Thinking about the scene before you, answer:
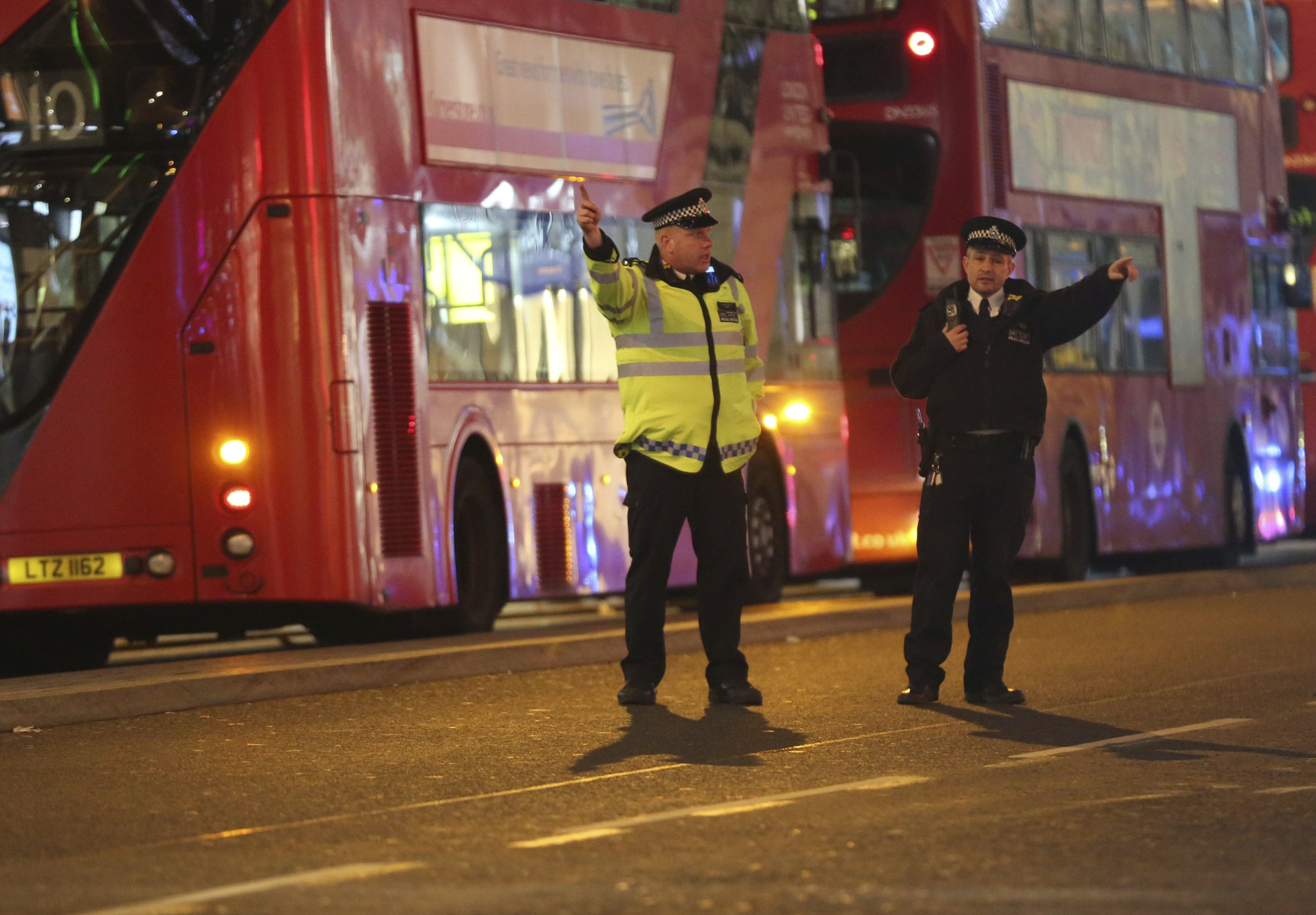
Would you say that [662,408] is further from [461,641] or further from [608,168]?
[608,168]

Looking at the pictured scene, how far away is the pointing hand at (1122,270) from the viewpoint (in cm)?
953

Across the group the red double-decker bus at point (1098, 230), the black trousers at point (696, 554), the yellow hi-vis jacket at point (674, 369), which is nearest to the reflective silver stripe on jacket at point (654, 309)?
the yellow hi-vis jacket at point (674, 369)

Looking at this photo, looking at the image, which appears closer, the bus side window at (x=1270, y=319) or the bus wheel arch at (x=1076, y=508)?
the bus wheel arch at (x=1076, y=508)

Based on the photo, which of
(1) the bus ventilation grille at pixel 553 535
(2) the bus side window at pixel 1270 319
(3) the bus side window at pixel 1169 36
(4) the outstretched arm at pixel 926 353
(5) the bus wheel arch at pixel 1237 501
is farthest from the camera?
(2) the bus side window at pixel 1270 319

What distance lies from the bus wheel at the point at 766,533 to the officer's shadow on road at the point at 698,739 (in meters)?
6.52

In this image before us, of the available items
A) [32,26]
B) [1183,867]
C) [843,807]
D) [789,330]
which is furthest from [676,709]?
[789,330]

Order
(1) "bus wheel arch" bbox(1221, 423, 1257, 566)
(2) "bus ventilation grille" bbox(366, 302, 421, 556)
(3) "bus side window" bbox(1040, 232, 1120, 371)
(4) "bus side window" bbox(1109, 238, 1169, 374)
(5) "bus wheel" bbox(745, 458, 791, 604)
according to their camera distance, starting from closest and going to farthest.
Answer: (2) "bus ventilation grille" bbox(366, 302, 421, 556), (5) "bus wheel" bbox(745, 458, 791, 604), (3) "bus side window" bbox(1040, 232, 1120, 371), (4) "bus side window" bbox(1109, 238, 1169, 374), (1) "bus wheel arch" bbox(1221, 423, 1257, 566)

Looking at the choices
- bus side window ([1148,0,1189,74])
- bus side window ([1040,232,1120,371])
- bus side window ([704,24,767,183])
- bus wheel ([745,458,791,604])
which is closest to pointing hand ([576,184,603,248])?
bus side window ([704,24,767,183])

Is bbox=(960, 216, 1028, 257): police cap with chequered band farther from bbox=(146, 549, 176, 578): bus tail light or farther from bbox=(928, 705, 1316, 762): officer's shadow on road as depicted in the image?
bbox=(146, 549, 176, 578): bus tail light

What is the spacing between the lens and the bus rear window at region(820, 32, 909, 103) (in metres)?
19.2

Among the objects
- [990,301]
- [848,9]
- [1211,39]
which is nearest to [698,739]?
[990,301]

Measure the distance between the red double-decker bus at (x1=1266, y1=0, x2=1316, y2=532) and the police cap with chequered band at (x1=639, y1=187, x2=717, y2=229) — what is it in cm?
1710

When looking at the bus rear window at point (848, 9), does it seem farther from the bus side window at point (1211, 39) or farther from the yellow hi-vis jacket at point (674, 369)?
the yellow hi-vis jacket at point (674, 369)

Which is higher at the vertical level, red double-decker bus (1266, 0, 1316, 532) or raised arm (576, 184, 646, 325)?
red double-decker bus (1266, 0, 1316, 532)
